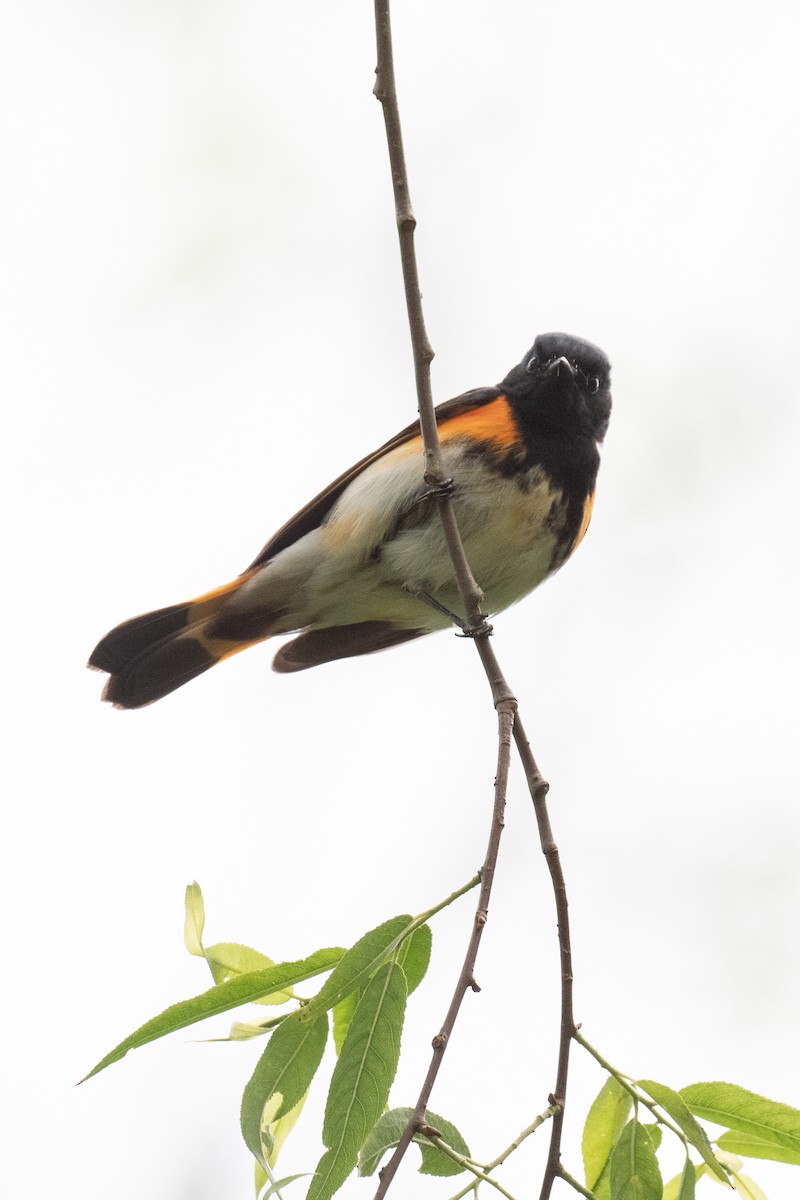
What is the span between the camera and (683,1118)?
2.07 meters

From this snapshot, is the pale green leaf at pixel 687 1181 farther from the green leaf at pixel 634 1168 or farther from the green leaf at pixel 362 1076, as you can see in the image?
the green leaf at pixel 362 1076

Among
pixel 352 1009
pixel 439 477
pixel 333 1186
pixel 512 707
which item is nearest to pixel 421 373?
pixel 439 477

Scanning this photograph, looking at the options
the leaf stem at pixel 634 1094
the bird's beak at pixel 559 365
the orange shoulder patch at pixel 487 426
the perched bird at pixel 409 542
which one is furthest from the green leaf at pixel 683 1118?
the bird's beak at pixel 559 365

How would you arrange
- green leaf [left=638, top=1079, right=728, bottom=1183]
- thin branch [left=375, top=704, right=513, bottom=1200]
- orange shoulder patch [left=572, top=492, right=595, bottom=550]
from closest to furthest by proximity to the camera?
thin branch [left=375, top=704, right=513, bottom=1200]
green leaf [left=638, top=1079, right=728, bottom=1183]
orange shoulder patch [left=572, top=492, right=595, bottom=550]

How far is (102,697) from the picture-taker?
451cm

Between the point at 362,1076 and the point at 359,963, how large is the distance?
18 cm

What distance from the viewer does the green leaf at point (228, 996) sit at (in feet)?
6.40

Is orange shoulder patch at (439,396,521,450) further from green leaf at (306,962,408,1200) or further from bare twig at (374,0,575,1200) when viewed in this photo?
green leaf at (306,962,408,1200)

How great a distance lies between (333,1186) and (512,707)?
37.8 inches

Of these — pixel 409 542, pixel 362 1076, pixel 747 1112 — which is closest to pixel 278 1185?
pixel 362 1076

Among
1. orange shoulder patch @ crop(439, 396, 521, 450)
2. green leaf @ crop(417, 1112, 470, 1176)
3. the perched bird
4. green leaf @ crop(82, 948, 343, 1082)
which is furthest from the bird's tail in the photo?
green leaf @ crop(417, 1112, 470, 1176)

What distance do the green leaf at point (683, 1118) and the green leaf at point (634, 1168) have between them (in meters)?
0.06

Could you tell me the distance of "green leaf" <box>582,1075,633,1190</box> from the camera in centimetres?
221

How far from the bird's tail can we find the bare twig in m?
1.76
